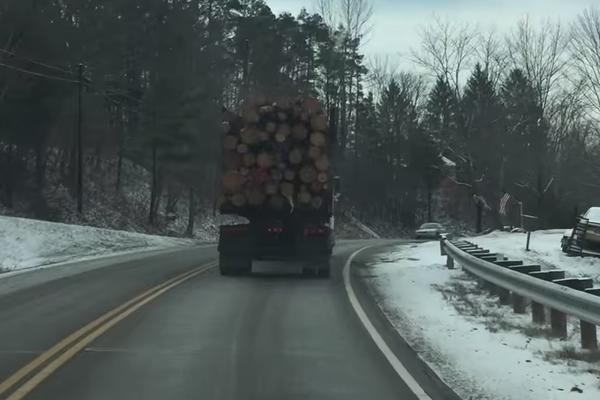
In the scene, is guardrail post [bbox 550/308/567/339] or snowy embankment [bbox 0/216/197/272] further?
snowy embankment [bbox 0/216/197/272]

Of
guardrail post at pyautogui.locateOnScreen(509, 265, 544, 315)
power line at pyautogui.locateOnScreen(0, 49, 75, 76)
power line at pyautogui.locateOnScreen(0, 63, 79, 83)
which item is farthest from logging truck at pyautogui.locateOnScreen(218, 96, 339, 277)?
power line at pyautogui.locateOnScreen(0, 63, 79, 83)

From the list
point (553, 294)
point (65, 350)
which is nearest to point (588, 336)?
point (553, 294)

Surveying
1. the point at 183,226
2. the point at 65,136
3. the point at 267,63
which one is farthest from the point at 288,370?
the point at 267,63

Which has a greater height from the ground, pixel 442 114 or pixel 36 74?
pixel 442 114

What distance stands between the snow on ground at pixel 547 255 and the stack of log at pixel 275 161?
28.9 ft

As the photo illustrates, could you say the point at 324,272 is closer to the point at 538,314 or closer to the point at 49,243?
the point at 538,314

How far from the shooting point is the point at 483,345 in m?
9.20

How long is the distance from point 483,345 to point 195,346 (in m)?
3.50

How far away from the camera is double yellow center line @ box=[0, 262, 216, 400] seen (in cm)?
715

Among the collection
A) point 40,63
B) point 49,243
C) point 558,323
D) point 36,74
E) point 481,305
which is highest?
point 40,63

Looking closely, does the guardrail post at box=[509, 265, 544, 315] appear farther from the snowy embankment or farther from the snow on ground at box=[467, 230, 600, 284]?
the snowy embankment

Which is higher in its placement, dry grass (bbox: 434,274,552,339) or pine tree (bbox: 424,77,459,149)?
pine tree (bbox: 424,77,459,149)

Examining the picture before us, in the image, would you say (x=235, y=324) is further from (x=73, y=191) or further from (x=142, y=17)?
(x=142, y=17)

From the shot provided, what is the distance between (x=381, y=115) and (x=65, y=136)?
40505 millimetres
